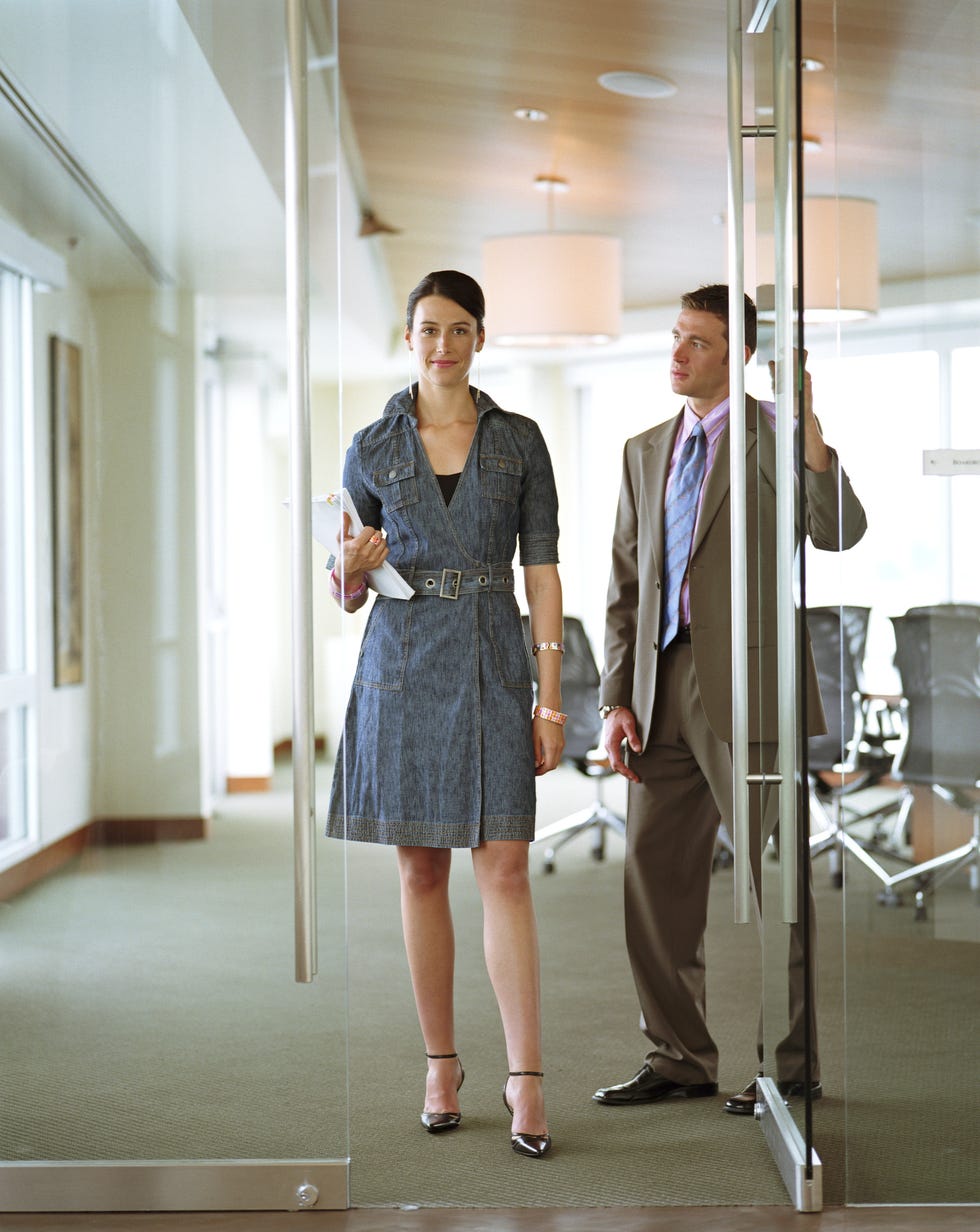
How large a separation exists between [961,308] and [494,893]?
1.29 metres

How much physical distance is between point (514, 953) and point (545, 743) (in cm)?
38

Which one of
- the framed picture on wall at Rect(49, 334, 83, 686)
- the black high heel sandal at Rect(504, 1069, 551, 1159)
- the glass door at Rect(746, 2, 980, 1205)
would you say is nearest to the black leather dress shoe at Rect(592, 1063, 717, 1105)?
the black high heel sandal at Rect(504, 1069, 551, 1159)

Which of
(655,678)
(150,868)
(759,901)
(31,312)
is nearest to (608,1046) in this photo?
(759,901)

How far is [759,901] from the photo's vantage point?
2.73m

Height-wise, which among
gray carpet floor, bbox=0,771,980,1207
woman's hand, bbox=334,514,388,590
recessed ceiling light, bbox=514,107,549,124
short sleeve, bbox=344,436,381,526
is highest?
recessed ceiling light, bbox=514,107,549,124

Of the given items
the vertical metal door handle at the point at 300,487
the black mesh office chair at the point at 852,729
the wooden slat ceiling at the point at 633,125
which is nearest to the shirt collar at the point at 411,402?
the wooden slat ceiling at the point at 633,125

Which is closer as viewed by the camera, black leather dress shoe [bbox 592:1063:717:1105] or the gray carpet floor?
the gray carpet floor

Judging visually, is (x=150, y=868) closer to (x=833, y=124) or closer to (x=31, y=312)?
(x=31, y=312)

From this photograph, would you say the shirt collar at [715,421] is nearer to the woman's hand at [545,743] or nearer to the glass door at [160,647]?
the woman's hand at [545,743]

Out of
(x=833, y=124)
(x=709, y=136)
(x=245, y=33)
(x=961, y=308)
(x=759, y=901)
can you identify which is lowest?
(x=759, y=901)

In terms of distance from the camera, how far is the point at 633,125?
17.9ft

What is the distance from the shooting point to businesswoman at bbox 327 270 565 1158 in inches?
102

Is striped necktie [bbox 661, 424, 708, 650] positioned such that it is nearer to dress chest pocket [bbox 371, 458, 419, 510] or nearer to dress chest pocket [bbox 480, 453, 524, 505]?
dress chest pocket [bbox 480, 453, 524, 505]

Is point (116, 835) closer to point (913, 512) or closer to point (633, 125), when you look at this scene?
point (913, 512)
